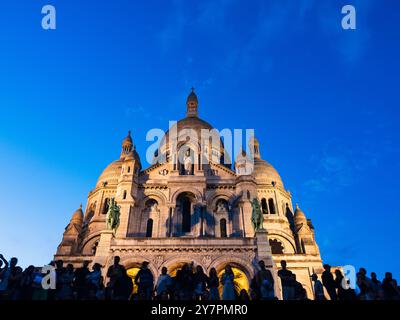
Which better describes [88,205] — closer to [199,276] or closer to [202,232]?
[202,232]

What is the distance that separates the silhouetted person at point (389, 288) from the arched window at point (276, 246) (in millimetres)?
23524

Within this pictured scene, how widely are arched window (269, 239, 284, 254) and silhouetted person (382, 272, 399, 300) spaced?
77.2 feet

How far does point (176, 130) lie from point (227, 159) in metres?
7.11

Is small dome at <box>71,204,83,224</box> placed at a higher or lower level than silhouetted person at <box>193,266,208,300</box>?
higher

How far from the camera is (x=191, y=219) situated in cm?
2980

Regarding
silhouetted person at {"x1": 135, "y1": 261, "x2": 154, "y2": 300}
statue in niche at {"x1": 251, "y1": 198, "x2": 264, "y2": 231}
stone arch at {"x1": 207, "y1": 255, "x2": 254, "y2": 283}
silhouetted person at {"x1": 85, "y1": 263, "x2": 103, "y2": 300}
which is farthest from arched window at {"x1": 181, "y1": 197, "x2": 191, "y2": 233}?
silhouetted person at {"x1": 85, "y1": 263, "x2": 103, "y2": 300}

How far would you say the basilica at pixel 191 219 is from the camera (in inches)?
992

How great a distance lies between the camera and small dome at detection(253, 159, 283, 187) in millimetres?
41906

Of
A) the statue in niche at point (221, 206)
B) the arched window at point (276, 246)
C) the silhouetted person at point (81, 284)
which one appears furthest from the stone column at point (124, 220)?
the arched window at point (276, 246)

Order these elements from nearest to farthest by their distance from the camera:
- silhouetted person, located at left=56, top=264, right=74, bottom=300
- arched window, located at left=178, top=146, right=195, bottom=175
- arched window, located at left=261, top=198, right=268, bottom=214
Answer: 1. silhouetted person, located at left=56, top=264, right=74, bottom=300
2. arched window, located at left=178, top=146, right=195, bottom=175
3. arched window, located at left=261, top=198, right=268, bottom=214

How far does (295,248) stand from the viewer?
121 ft

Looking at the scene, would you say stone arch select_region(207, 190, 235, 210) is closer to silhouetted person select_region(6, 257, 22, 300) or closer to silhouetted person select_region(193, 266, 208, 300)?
silhouetted person select_region(193, 266, 208, 300)
